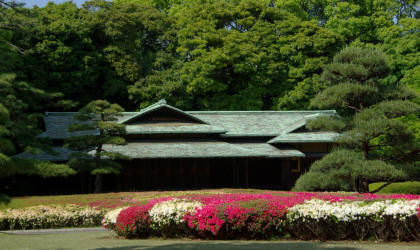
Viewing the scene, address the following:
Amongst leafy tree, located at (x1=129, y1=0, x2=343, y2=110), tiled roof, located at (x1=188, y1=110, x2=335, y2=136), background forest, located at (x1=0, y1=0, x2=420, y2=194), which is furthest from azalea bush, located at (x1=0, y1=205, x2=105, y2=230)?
leafy tree, located at (x1=129, y1=0, x2=343, y2=110)

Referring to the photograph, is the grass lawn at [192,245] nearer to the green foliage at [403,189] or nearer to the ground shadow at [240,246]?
the ground shadow at [240,246]

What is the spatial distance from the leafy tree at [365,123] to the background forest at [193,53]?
18.8 m

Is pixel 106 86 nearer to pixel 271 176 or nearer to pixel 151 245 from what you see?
pixel 271 176

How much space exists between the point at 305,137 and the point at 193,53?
15265mm

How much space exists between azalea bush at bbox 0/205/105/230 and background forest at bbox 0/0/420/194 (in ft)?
74.5

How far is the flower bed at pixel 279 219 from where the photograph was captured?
11875 millimetres

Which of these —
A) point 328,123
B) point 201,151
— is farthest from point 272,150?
point 328,123

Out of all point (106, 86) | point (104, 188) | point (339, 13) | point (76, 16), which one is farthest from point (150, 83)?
point (339, 13)

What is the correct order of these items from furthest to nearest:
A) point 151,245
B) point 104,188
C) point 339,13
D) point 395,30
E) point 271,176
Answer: point 339,13 < point 395,30 < point 271,176 < point 104,188 < point 151,245

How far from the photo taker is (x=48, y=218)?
18.2 metres

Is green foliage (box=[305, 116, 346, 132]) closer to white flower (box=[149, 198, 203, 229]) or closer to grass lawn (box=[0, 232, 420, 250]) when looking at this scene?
white flower (box=[149, 198, 203, 229])

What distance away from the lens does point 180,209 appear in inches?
520

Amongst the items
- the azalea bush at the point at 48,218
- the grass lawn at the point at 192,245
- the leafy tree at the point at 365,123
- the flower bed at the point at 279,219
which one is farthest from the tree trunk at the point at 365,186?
the azalea bush at the point at 48,218

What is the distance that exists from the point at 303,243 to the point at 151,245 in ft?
12.9
